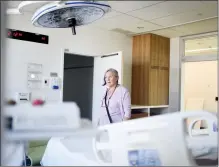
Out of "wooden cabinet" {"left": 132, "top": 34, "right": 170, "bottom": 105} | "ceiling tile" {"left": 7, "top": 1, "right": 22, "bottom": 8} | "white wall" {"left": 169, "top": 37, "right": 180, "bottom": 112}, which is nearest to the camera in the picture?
"ceiling tile" {"left": 7, "top": 1, "right": 22, "bottom": 8}

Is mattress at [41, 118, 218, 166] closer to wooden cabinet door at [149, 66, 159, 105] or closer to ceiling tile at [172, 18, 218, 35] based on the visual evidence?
ceiling tile at [172, 18, 218, 35]

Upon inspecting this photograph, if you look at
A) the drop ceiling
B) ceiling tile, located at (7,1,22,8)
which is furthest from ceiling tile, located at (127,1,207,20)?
ceiling tile, located at (7,1,22,8)

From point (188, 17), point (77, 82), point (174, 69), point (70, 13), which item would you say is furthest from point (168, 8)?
point (174, 69)

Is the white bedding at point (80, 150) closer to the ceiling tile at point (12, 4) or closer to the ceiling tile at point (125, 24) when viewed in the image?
the ceiling tile at point (12, 4)

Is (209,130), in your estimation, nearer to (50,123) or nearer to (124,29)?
(50,123)


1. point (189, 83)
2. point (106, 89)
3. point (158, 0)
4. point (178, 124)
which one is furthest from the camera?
point (189, 83)

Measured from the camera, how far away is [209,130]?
1235mm

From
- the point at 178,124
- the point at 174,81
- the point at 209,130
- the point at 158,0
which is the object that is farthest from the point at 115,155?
the point at 174,81

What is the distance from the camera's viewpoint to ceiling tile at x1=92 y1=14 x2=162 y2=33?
1.74 m

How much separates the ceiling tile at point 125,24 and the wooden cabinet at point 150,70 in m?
0.26

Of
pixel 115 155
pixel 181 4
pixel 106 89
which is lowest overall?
pixel 115 155

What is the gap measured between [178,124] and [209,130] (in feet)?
1.18

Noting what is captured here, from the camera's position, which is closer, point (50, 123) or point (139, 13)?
point (50, 123)

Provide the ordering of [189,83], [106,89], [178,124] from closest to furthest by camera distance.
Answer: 1. [178,124]
2. [106,89]
3. [189,83]
